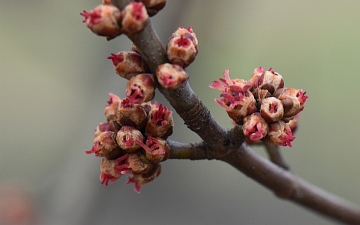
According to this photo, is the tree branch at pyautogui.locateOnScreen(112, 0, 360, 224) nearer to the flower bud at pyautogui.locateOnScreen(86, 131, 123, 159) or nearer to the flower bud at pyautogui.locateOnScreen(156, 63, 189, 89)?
the flower bud at pyautogui.locateOnScreen(156, 63, 189, 89)

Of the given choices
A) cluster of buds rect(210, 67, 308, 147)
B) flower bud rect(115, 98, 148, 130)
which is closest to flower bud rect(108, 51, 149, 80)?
flower bud rect(115, 98, 148, 130)

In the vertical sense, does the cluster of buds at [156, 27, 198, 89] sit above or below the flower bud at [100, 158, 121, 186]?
above

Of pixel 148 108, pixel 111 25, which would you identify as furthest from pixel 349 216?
pixel 111 25

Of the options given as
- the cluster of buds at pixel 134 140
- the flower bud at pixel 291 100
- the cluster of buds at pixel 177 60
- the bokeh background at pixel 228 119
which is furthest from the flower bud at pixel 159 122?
the bokeh background at pixel 228 119

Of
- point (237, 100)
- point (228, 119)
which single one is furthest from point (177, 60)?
point (228, 119)

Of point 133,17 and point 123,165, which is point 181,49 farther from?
point 123,165

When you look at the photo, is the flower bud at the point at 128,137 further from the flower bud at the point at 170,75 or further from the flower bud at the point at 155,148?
the flower bud at the point at 170,75
